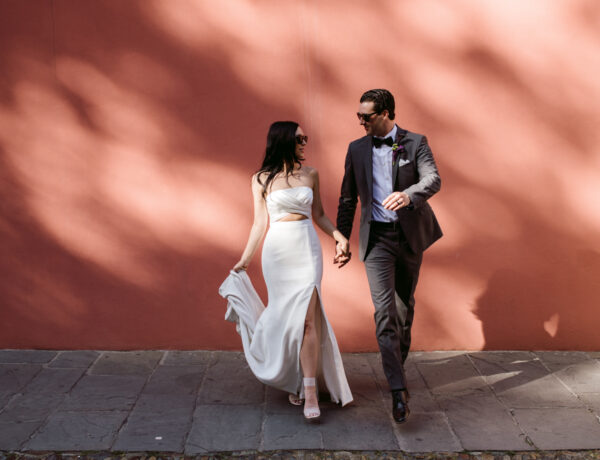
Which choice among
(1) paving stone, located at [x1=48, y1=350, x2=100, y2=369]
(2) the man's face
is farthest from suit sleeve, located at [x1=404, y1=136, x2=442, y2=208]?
(1) paving stone, located at [x1=48, y1=350, x2=100, y2=369]

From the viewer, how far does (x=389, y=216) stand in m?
4.18

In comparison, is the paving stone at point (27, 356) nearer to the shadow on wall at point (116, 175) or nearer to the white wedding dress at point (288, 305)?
the shadow on wall at point (116, 175)

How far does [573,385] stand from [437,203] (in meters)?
1.70

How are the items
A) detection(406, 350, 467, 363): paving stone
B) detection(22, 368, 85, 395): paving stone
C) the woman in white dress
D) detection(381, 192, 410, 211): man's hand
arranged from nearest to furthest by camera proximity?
detection(381, 192, 410, 211): man's hand, the woman in white dress, detection(22, 368, 85, 395): paving stone, detection(406, 350, 467, 363): paving stone

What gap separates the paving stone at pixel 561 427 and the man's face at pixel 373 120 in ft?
6.78

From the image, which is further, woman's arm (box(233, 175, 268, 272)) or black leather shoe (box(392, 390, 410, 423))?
woman's arm (box(233, 175, 268, 272))

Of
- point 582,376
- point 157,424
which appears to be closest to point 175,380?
point 157,424

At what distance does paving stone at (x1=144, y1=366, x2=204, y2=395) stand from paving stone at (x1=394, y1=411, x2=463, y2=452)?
1.52 metres

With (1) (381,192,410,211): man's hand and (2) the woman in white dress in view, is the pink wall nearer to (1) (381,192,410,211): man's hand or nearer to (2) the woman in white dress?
(2) the woman in white dress

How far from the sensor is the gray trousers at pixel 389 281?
4.07 meters

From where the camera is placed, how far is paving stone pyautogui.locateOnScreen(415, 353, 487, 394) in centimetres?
467

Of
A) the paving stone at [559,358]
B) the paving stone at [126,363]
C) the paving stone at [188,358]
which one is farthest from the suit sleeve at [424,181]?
the paving stone at [126,363]

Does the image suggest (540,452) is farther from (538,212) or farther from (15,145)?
(15,145)

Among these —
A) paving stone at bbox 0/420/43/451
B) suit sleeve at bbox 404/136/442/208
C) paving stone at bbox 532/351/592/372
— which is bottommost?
paving stone at bbox 532/351/592/372
